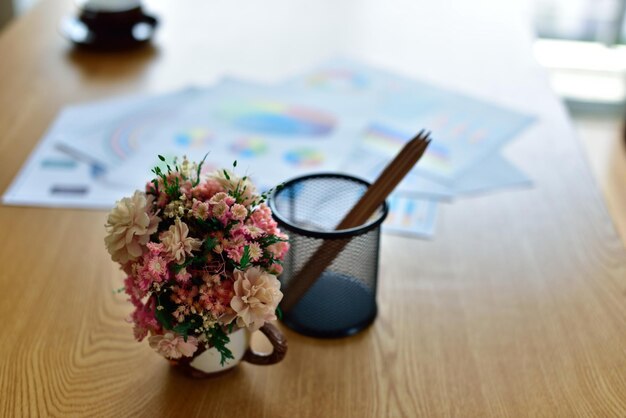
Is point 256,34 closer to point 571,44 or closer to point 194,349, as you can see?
point 194,349

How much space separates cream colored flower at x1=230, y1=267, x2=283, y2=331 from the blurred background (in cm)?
233

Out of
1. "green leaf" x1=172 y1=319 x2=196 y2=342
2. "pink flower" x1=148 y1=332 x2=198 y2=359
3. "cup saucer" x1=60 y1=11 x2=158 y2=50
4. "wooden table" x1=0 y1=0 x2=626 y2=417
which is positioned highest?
"green leaf" x1=172 y1=319 x2=196 y2=342

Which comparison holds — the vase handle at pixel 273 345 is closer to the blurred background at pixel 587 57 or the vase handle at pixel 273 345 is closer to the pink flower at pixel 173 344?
the pink flower at pixel 173 344

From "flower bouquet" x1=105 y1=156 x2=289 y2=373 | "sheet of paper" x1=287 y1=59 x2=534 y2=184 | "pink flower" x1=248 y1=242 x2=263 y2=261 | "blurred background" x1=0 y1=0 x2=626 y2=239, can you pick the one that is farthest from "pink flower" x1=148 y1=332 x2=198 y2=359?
"blurred background" x1=0 y1=0 x2=626 y2=239

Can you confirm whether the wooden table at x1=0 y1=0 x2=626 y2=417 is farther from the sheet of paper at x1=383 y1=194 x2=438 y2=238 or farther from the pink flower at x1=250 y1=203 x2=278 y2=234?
the pink flower at x1=250 y1=203 x2=278 y2=234

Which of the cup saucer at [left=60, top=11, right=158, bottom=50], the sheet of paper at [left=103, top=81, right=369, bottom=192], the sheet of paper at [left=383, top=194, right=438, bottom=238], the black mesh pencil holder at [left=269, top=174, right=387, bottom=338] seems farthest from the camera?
the cup saucer at [left=60, top=11, right=158, bottom=50]

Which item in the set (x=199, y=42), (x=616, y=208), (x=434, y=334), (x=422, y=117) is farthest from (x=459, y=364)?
(x=616, y=208)

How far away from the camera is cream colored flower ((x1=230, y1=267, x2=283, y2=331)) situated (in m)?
0.71

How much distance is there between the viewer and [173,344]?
745mm

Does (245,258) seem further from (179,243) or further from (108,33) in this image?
(108,33)

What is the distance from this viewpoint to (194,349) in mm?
754

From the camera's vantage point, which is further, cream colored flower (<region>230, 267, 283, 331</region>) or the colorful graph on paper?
the colorful graph on paper

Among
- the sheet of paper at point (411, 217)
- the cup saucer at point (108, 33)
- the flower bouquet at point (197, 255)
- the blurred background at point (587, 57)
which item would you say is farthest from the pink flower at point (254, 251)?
the blurred background at point (587, 57)

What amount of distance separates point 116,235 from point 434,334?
0.37m
